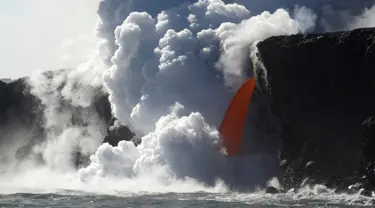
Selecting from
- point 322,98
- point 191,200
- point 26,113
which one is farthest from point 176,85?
point 26,113

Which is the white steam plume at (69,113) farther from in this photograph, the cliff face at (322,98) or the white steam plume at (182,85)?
the cliff face at (322,98)

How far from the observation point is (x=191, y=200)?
4466 centimetres

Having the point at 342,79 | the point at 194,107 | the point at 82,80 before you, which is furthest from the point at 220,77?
the point at 82,80

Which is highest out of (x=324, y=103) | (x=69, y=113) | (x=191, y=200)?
(x=69, y=113)

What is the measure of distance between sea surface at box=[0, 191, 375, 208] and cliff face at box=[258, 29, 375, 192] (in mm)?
4045

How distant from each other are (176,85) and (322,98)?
14328 millimetres

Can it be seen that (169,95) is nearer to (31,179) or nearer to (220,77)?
(220,77)

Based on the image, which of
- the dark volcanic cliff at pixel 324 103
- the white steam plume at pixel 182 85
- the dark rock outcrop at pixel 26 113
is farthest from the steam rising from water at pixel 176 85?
the dark rock outcrop at pixel 26 113

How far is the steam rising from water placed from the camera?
5434cm

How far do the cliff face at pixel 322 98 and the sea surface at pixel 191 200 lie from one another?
4045 millimetres

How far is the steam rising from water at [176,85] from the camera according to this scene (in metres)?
54.3

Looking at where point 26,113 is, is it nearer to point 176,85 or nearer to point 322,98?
point 176,85

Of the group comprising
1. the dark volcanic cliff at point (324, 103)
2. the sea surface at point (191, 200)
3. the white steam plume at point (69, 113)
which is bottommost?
the sea surface at point (191, 200)

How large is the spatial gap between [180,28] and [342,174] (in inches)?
933
